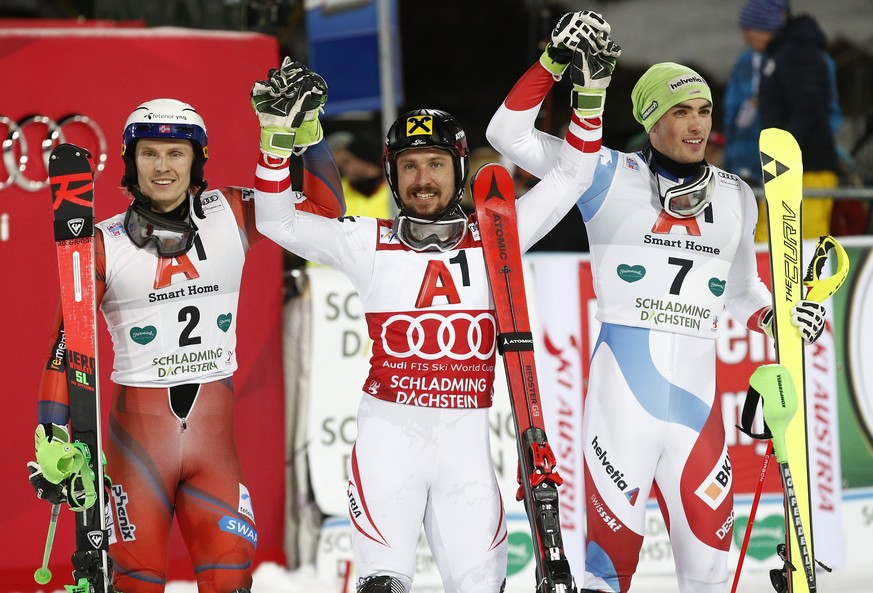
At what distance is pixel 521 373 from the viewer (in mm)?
4137

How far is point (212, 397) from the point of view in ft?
14.4

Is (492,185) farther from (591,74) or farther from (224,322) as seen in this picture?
(224,322)

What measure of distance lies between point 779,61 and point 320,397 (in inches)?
147

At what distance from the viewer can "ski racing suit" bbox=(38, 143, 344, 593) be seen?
4.19 meters

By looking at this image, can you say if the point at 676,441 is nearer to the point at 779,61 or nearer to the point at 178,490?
the point at 178,490

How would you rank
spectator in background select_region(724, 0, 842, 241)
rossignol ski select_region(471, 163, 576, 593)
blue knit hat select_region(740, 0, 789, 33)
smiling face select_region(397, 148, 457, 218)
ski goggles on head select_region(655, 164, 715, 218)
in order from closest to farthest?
rossignol ski select_region(471, 163, 576, 593)
smiling face select_region(397, 148, 457, 218)
ski goggles on head select_region(655, 164, 715, 218)
spectator in background select_region(724, 0, 842, 241)
blue knit hat select_region(740, 0, 789, 33)

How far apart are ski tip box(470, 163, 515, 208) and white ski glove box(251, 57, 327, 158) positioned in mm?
649

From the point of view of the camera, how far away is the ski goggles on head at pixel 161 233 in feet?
14.3

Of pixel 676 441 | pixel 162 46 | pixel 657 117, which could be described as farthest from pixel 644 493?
pixel 162 46

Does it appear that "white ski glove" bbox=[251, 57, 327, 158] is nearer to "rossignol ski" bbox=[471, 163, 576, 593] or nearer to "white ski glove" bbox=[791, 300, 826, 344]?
"rossignol ski" bbox=[471, 163, 576, 593]

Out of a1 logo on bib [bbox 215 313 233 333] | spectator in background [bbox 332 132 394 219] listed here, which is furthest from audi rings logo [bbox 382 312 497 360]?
spectator in background [bbox 332 132 394 219]

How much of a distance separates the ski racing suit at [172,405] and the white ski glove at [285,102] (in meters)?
0.45

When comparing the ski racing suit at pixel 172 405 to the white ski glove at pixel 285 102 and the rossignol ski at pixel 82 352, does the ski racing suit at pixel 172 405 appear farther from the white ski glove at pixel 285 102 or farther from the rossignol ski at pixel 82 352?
the white ski glove at pixel 285 102

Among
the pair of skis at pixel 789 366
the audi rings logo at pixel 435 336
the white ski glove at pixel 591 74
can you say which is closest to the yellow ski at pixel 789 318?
the pair of skis at pixel 789 366
